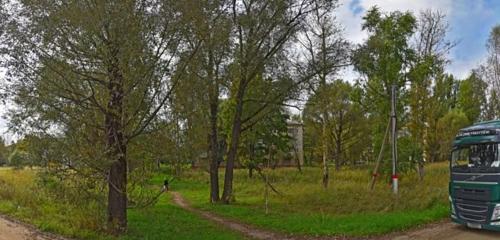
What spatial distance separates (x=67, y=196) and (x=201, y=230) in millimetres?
4448

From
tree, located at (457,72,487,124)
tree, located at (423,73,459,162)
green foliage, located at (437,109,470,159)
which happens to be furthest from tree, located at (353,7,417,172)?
tree, located at (457,72,487,124)

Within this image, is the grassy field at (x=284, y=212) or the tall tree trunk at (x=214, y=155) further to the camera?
the tall tree trunk at (x=214, y=155)

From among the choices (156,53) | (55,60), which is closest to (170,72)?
(156,53)

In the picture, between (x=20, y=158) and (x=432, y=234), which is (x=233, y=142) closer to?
(x=20, y=158)

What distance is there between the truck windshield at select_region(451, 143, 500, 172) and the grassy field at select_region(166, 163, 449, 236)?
2.51 metres

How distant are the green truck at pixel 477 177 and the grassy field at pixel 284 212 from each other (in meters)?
1.98

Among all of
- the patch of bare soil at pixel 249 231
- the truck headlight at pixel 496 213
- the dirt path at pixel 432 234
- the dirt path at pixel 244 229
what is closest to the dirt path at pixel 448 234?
the dirt path at pixel 432 234

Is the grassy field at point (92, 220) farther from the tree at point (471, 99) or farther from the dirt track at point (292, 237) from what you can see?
the tree at point (471, 99)

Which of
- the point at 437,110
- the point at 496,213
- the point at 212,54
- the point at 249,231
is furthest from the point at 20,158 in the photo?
the point at 437,110

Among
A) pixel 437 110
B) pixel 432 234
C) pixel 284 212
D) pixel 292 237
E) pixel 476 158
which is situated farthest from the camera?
pixel 437 110

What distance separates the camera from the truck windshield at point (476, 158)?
12.3 metres

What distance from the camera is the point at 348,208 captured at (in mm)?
19719

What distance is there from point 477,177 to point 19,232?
14547mm

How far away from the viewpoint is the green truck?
12148 millimetres
